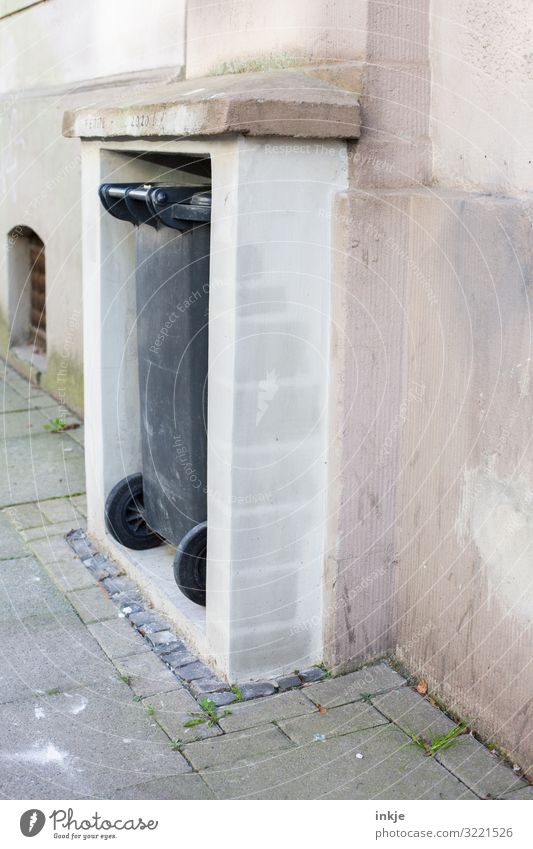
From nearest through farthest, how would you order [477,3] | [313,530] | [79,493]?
[477,3]
[313,530]
[79,493]

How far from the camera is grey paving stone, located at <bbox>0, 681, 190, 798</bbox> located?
2.97m

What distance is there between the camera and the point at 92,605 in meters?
4.06

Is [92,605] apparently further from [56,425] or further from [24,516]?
[56,425]

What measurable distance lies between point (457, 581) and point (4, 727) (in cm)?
149

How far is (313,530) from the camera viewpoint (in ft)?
11.3

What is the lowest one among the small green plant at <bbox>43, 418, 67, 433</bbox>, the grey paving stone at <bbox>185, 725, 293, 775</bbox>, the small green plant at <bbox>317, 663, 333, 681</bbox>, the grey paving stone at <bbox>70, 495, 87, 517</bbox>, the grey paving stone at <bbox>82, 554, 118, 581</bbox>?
the grey paving stone at <bbox>185, 725, 293, 775</bbox>

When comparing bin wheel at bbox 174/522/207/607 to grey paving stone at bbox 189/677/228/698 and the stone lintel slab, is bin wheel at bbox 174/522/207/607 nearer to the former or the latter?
grey paving stone at bbox 189/677/228/698

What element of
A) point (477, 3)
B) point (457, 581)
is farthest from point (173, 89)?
point (457, 581)

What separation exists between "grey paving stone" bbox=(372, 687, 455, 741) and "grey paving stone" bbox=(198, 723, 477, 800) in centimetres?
7

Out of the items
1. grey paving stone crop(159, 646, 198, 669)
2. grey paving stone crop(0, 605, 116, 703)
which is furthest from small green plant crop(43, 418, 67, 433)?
grey paving stone crop(159, 646, 198, 669)

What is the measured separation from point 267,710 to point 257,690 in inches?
4.4

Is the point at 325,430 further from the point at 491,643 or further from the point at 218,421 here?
the point at 491,643

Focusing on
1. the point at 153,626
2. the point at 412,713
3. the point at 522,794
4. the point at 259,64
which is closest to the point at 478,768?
the point at 522,794

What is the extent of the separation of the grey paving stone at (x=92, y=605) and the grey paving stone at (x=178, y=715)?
640mm
